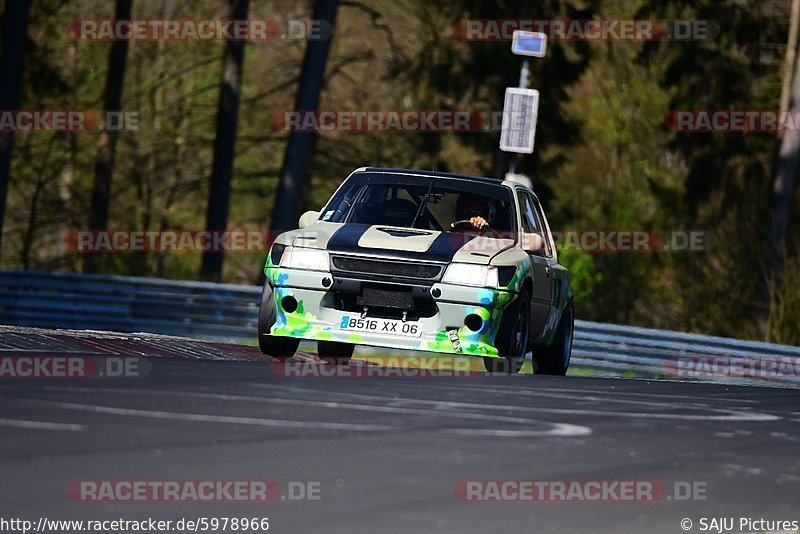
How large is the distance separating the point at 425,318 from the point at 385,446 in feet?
14.0

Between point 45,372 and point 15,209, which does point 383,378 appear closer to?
point 45,372

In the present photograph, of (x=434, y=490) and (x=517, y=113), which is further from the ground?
(x=517, y=113)

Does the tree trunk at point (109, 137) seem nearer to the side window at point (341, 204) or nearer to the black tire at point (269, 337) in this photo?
the side window at point (341, 204)

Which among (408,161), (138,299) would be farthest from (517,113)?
(408,161)

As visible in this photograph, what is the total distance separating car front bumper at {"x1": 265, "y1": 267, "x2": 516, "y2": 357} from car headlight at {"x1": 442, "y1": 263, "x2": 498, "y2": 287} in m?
0.04

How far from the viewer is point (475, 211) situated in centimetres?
1307

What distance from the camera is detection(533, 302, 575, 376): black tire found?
46.8ft

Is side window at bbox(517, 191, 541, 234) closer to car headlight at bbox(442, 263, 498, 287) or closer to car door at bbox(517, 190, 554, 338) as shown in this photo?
car door at bbox(517, 190, 554, 338)

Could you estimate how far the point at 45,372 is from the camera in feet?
33.3

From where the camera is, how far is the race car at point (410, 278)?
38.2 feet

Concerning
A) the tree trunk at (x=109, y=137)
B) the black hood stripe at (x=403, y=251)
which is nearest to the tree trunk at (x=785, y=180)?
the tree trunk at (x=109, y=137)

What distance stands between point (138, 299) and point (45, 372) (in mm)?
11460

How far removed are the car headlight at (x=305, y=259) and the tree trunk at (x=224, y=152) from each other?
2005cm

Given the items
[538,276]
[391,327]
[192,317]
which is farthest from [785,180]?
[391,327]
